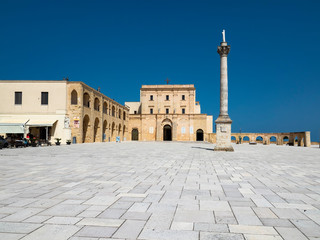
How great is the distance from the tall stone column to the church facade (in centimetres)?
2980

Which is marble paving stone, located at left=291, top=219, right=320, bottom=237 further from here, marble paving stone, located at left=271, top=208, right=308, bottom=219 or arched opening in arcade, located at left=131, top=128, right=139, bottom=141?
arched opening in arcade, located at left=131, top=128, right=139, bottom=141

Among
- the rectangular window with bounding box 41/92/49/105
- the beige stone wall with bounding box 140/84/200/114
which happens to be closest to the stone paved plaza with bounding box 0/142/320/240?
the rectangular window with bounding box 41/92/49/105

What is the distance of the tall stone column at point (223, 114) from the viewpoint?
17.6m

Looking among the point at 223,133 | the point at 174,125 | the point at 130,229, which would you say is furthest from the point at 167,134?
the point at 130,229

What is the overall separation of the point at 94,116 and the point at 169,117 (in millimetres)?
19429

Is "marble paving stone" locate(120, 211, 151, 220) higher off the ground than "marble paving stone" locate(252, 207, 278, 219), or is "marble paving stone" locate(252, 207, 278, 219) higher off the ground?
"marble paving stone" locate(120, 211, 151, 220)

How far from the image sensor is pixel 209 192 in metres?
4.89

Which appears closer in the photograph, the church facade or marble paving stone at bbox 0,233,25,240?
marble paving stone at bbox 0,233,25,240

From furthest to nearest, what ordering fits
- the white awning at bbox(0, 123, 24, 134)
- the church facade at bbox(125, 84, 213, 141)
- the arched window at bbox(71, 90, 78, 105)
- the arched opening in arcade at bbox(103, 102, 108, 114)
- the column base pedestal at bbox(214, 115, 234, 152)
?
the church facade at bbox(125, 84, 213, 141), the arched opening in arcade at bbox(103, 102, 108, 114), the arched window at bbox(71, 90, 78, 105), the white awning at bbox(0, 123, 24, 134), the column base pedestal at bbox(214, 115, 234, 152)

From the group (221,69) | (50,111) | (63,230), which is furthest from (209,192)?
(50,111)

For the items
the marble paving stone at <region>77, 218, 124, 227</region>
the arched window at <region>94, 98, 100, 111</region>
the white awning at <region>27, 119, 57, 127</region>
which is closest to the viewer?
the marble paving stone at <region>77, 218, 124, 227</region>

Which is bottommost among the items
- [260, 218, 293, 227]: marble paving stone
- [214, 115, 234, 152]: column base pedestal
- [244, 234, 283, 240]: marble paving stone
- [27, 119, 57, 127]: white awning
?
[260, 218, 293, 227]: marble paving stone

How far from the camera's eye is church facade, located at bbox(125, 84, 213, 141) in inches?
1907

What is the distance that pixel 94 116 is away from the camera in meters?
32.8
